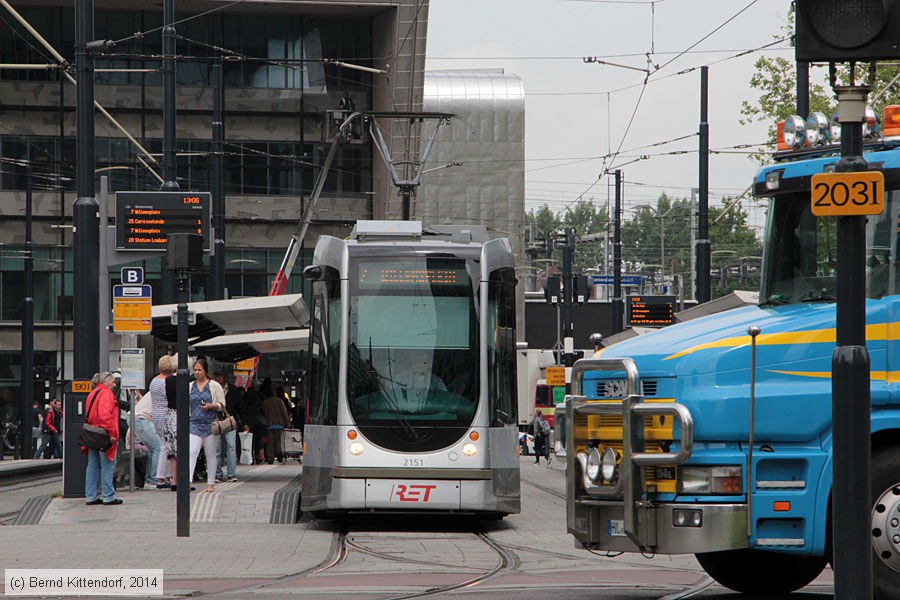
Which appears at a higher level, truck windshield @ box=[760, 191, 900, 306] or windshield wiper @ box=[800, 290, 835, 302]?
truck windshield @ box=[760, 191, 900, 306]

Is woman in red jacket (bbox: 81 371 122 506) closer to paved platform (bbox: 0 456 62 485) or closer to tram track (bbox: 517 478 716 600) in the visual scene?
tram track (bbox: 517 478 716 600)

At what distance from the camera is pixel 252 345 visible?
28.7 metres

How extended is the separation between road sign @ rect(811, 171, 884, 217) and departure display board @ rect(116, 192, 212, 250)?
1585cm

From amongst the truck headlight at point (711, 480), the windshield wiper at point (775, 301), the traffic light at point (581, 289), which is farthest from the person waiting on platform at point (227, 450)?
the traffic light at point (581, 289)

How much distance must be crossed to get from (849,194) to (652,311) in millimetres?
26611

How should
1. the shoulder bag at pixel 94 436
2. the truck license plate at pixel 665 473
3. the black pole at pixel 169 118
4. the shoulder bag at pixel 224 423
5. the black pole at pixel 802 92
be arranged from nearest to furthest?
the truck license plate at pixel 665 473 → the shoulder bag at pixel 94 436 → the black pole at pixel 802 92 → the shoulder bag at pixel 224 423 → the black pole at pixel 169 118

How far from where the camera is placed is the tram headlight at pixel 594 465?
947 cm

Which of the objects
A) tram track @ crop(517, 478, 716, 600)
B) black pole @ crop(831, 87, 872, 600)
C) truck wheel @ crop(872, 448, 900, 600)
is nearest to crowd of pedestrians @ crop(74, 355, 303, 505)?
tram track @ crop(517, 478, 716, 600)

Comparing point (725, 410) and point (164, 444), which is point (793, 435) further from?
point (164, 444)

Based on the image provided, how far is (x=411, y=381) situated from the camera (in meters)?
16.4

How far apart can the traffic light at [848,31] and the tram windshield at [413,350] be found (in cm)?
945

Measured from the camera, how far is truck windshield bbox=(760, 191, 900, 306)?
9.39m

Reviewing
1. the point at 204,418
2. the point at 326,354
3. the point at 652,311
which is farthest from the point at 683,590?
the point at 652,311

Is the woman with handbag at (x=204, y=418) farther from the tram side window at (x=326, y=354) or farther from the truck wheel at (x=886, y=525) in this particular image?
the truck wheel at (x=886, y=525)
